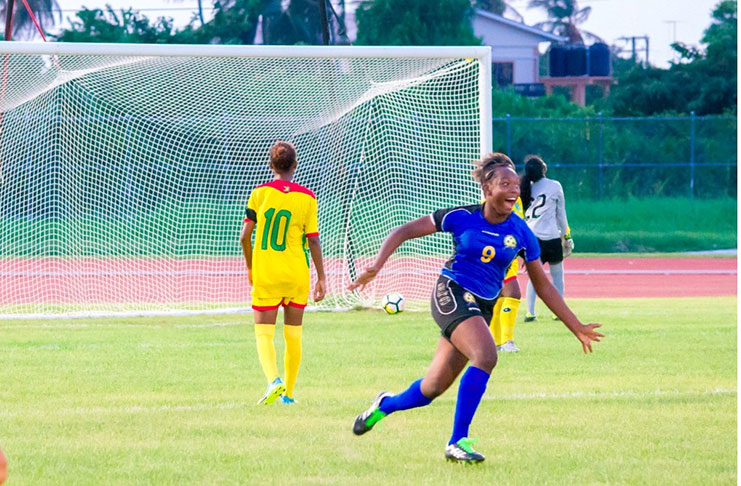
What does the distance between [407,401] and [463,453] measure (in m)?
0.52

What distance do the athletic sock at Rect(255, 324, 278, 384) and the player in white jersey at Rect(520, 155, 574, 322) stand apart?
4.70 meters

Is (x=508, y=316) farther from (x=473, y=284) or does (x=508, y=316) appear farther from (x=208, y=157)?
(x=208, y=157)

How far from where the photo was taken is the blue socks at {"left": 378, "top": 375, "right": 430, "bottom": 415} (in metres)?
6.37

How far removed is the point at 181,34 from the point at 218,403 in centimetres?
3982

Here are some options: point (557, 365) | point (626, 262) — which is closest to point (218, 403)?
point (557, 365)

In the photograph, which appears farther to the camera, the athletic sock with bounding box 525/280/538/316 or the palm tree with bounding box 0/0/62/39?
the palm tree with bounding box 0/0/62/39

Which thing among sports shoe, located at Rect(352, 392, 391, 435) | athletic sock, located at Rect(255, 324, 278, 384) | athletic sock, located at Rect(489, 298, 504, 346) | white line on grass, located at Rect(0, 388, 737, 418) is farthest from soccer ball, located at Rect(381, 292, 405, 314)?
sports shoe, located at Rect(352, 392, 391, 435)

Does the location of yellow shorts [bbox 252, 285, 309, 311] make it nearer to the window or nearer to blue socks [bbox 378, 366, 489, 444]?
blue socks [bbox 378, 366, 489, 444]

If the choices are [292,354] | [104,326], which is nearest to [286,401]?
[292,354]

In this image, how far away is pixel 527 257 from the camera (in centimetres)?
635

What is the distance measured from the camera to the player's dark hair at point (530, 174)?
11969mm

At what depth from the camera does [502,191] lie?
20.2 feet

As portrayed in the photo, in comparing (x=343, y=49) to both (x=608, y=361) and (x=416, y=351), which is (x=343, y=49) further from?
(x=608, y=361)

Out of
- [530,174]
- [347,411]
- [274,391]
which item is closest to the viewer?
[347,411]
